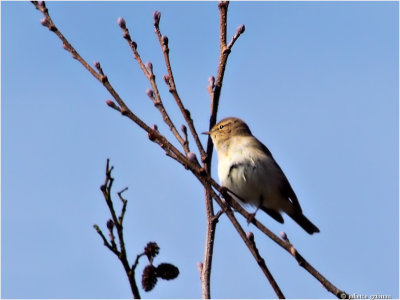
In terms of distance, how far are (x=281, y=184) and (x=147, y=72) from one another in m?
3.06

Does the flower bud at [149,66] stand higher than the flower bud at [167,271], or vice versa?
the flower bud at [149,66]

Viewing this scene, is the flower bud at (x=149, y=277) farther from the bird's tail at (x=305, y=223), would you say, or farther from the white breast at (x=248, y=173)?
the bird's tail at (x=305, y=223)

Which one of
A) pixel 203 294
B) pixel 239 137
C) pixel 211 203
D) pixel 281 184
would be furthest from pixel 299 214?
pixel 203 294

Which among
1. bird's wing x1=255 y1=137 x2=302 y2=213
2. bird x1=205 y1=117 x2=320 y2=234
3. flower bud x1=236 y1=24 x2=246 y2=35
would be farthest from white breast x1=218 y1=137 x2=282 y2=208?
flower bud x1=236 y1=24 x2=246 y2=35

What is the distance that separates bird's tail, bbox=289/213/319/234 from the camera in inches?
266

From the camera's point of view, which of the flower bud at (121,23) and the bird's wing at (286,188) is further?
the bird's wing at (286,188)

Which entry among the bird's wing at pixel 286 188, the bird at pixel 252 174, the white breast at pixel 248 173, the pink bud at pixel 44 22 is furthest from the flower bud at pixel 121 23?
the bird's wing at pixel 286 188

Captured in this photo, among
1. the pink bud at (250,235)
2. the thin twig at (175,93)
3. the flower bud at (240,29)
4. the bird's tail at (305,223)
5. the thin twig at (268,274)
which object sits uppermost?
the bird's tail at (305,223)

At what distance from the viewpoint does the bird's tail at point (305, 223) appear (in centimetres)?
675

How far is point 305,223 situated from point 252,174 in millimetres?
1288

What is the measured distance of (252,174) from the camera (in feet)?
19.4

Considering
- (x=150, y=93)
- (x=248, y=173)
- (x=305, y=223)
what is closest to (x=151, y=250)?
(x=150, y=93)

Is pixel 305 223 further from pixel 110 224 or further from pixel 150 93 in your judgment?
pixel 110 224

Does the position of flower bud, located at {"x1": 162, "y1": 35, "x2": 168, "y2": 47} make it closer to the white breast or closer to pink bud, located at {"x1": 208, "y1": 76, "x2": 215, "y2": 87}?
pink bud, located at {"x1": 208, "y1": 76, "x2": 215, "y2": 87}
